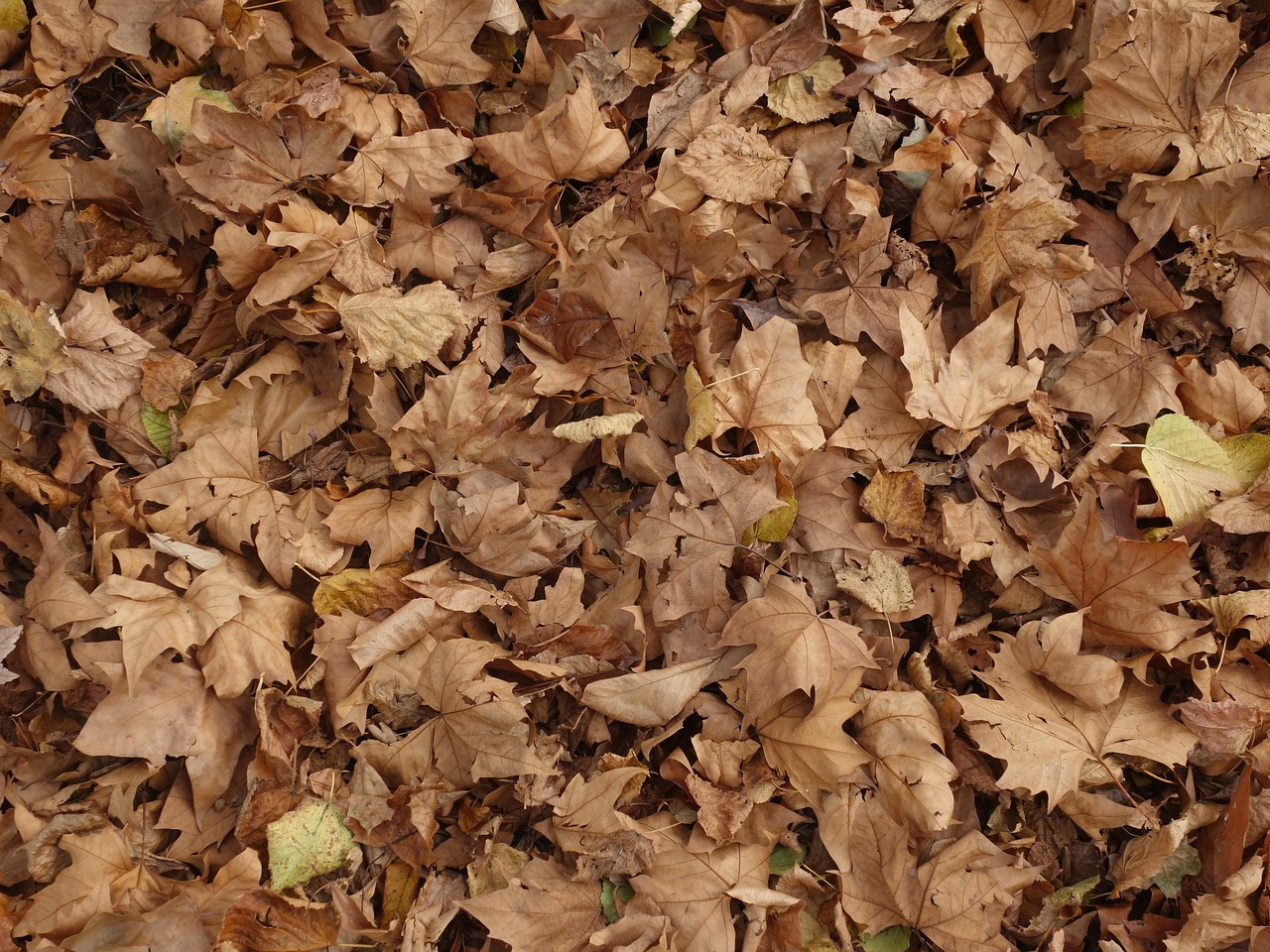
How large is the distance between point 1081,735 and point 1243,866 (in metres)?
0.38

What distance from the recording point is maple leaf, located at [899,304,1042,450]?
80.7 inches

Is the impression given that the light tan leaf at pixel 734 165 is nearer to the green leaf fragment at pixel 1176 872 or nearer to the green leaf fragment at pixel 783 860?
the green leaf fragment at pixel 783 860

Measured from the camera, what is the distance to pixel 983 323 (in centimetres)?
210

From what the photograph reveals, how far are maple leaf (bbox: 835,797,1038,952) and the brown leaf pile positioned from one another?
1 cm

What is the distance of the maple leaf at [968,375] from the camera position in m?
2.05

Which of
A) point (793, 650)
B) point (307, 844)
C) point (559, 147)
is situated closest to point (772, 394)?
point (793, 650)

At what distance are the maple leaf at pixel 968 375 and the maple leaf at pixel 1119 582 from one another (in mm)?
318

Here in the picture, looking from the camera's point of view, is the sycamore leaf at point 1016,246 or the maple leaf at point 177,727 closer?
the maple leaf at point 177,727

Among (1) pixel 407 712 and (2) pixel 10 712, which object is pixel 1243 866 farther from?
(2) pixel 10 712

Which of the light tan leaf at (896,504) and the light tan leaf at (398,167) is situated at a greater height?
the light tan leaf at (398,167)

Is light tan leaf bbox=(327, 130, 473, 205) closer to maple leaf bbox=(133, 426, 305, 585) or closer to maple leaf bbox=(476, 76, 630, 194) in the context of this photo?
maple leaf bbox=(476, 76, 630, 194)

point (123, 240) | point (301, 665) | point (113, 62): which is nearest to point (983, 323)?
point (301, 665)

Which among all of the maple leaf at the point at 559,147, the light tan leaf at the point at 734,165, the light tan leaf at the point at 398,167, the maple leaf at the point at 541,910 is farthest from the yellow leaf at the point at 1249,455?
the light tan leaf at the point at 398,167

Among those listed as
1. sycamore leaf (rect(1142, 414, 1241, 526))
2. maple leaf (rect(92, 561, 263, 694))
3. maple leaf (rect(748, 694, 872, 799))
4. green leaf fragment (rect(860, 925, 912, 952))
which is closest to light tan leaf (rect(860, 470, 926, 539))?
maple leaf (rect(748, 694, 872, 799))
